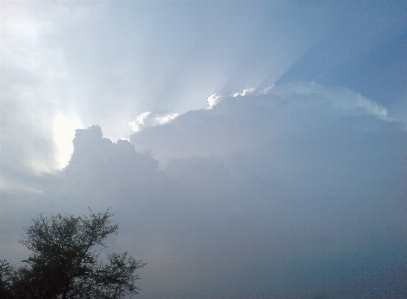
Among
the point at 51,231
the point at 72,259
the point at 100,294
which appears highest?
the point at 51,231

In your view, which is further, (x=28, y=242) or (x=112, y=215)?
(x=112, y=215)

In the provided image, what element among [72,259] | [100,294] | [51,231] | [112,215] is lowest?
[100,294]

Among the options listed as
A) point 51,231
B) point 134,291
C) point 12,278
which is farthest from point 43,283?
point 134,291

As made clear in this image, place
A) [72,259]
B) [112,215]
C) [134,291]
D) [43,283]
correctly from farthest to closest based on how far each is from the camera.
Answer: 1. [112,215]
2. [134,291]
3. [72,259]
4. [43,283]

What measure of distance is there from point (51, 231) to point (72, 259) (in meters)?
4.70

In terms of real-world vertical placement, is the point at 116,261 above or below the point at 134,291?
above

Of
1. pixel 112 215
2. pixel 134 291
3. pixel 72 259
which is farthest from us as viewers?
pixel 112 215

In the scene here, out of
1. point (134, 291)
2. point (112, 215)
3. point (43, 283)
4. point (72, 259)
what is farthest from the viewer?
point (112, 215)

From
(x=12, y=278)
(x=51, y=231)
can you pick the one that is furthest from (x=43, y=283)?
(x=51, y=231)

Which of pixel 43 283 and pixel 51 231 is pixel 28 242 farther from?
pixel 43 283

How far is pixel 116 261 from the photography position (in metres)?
33.7

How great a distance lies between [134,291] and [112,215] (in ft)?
32.6

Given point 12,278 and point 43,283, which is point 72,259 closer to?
point 43,283

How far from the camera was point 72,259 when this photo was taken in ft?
102
